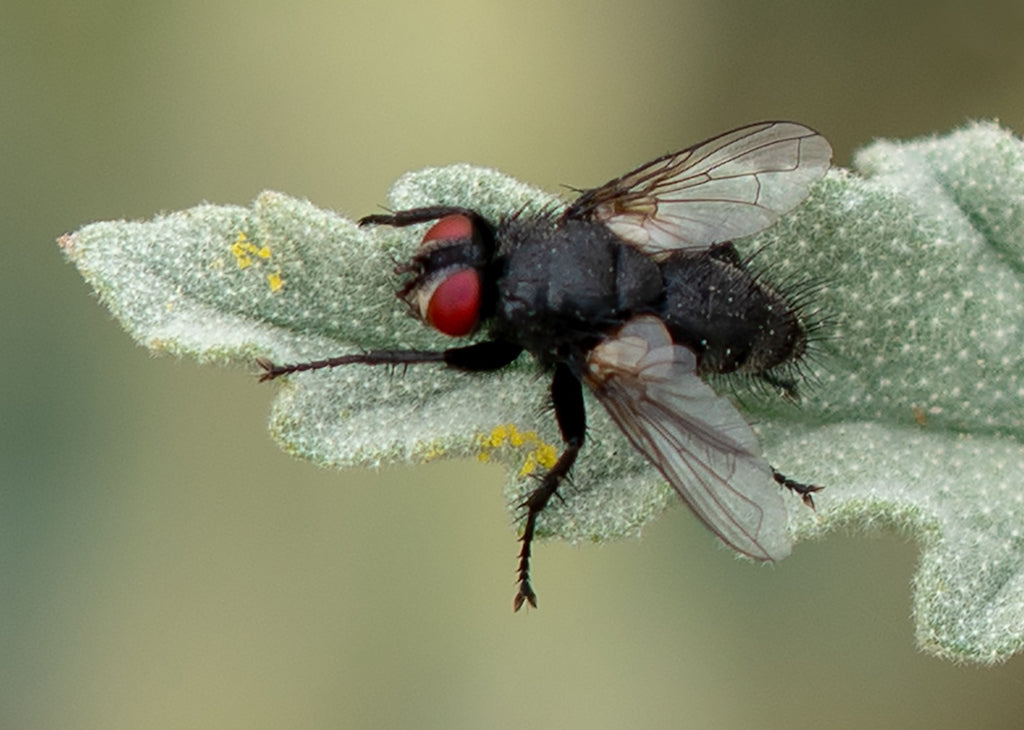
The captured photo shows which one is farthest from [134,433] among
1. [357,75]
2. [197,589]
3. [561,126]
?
[561,126]

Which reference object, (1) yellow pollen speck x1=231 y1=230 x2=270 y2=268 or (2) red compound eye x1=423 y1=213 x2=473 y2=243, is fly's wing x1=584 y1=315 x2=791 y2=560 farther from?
(1) yellow pollen speck x1=231 y1=230 x2=270 y2=268

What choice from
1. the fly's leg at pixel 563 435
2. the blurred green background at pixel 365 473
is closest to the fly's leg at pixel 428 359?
the fly's leg at pixel 563 435

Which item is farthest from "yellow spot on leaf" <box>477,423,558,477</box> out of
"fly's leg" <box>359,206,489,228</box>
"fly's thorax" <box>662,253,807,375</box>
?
"fly's leg" <box>359,206,489,228</box>

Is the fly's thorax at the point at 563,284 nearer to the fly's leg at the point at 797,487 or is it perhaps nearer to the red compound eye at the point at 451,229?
the red compound eye at the point at 451,229

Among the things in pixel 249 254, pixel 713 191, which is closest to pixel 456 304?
pixel 249 254

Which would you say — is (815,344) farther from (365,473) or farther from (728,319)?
(365,473)
